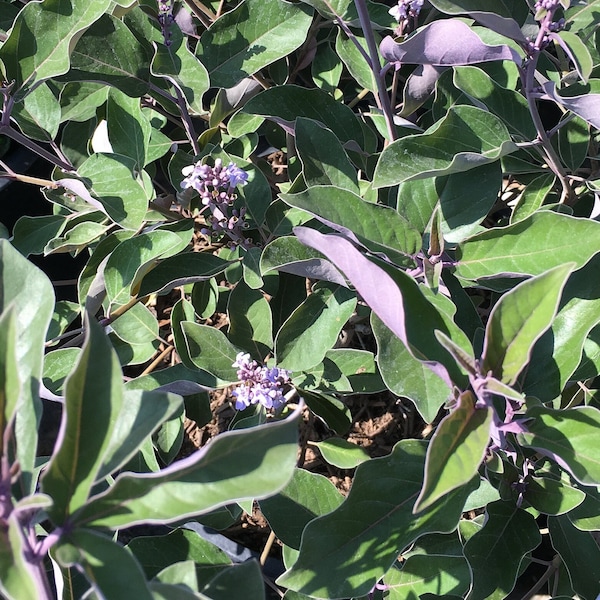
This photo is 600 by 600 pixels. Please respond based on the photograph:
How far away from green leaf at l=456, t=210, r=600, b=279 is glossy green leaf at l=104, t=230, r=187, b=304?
0.49m

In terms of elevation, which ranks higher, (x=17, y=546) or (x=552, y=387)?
(x=17, y=546)

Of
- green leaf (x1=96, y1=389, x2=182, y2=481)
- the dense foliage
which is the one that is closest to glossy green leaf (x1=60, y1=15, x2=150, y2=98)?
the dense foliage

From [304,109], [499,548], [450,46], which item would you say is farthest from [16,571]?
[304,109]

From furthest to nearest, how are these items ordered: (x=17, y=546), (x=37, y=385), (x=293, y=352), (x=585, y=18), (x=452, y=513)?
1. (x=585, y=18)
2. (x=293, y=352)
3. (x=452, y=513)
4. (x=37, y=385)
5. (x=17, y=546)

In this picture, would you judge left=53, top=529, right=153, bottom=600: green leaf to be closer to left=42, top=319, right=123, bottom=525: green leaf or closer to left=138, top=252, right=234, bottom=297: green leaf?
left=42, top=319, right=123, bottom=525: green leaf

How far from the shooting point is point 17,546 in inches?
22.1

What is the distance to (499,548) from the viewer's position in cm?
97

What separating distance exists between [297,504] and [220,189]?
56cm

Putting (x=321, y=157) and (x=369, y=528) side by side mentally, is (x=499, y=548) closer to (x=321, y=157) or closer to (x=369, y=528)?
(x=369, y=528)

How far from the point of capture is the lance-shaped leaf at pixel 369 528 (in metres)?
0.80

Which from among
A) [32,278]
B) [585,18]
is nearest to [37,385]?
[32,278]

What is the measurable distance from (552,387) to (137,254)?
712mm

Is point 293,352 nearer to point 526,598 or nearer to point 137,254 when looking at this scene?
point 137,254

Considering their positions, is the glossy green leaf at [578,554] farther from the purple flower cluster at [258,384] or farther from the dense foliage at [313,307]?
the purple flower cluster at [258,384]
